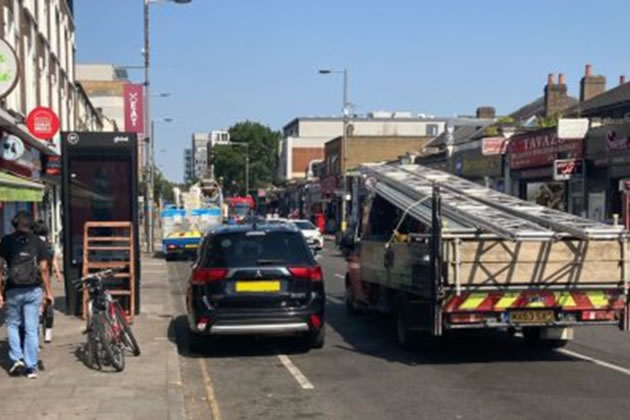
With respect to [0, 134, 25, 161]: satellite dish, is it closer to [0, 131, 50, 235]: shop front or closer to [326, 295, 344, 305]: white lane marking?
[0, 131, 50, 235]: shop front

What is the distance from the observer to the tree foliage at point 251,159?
127794mm

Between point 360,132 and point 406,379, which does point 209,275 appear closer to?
point 406,379

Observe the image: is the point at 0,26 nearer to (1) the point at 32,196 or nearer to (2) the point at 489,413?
(1) the point at 32,196

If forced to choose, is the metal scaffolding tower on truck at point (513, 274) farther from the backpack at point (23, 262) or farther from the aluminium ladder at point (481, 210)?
the backpack at point (23, 262)

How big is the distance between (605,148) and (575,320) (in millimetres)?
16278

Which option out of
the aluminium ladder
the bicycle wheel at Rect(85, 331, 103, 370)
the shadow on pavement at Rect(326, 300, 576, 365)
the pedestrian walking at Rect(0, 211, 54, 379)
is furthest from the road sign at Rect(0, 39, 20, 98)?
the shadow on pavement at Rect(326, 300, 576, 365)

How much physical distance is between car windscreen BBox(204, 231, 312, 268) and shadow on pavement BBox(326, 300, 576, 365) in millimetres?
1508

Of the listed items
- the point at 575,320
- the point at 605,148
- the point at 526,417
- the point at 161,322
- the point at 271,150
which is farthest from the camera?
the point at 271,150

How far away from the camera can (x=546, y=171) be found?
2834cm

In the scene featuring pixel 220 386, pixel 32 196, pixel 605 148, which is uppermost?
pixel 605 148

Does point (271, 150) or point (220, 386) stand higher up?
point (271, 150)

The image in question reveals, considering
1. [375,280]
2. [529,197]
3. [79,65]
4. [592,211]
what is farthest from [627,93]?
[79,65]

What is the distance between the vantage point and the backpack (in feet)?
26.9

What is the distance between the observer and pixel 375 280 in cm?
1172
